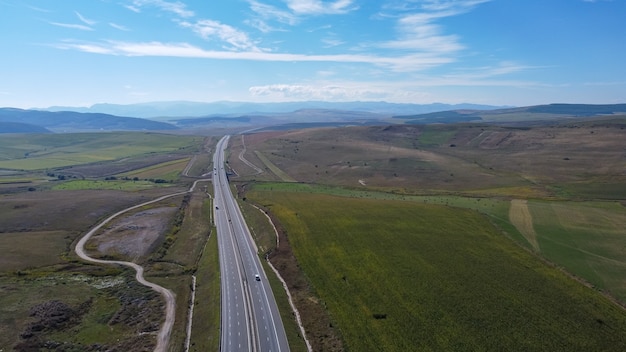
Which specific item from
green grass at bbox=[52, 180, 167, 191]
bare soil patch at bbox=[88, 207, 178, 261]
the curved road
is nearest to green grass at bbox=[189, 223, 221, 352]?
the curved road

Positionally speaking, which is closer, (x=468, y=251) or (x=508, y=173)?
(x=468, y=251)

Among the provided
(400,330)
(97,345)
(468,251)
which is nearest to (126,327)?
(97,345)

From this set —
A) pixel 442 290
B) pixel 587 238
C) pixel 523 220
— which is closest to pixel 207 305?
pixel 442 290

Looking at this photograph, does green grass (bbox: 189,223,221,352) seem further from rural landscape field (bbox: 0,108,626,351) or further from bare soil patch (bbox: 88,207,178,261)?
bare soil patch (bbox: 88,207,178,261)

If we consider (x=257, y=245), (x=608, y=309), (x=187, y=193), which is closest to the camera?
(x=608, y=309)

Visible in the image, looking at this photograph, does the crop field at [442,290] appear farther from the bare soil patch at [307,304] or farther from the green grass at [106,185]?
the green grass at [106,185]

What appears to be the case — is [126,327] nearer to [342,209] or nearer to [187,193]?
[342,209]
